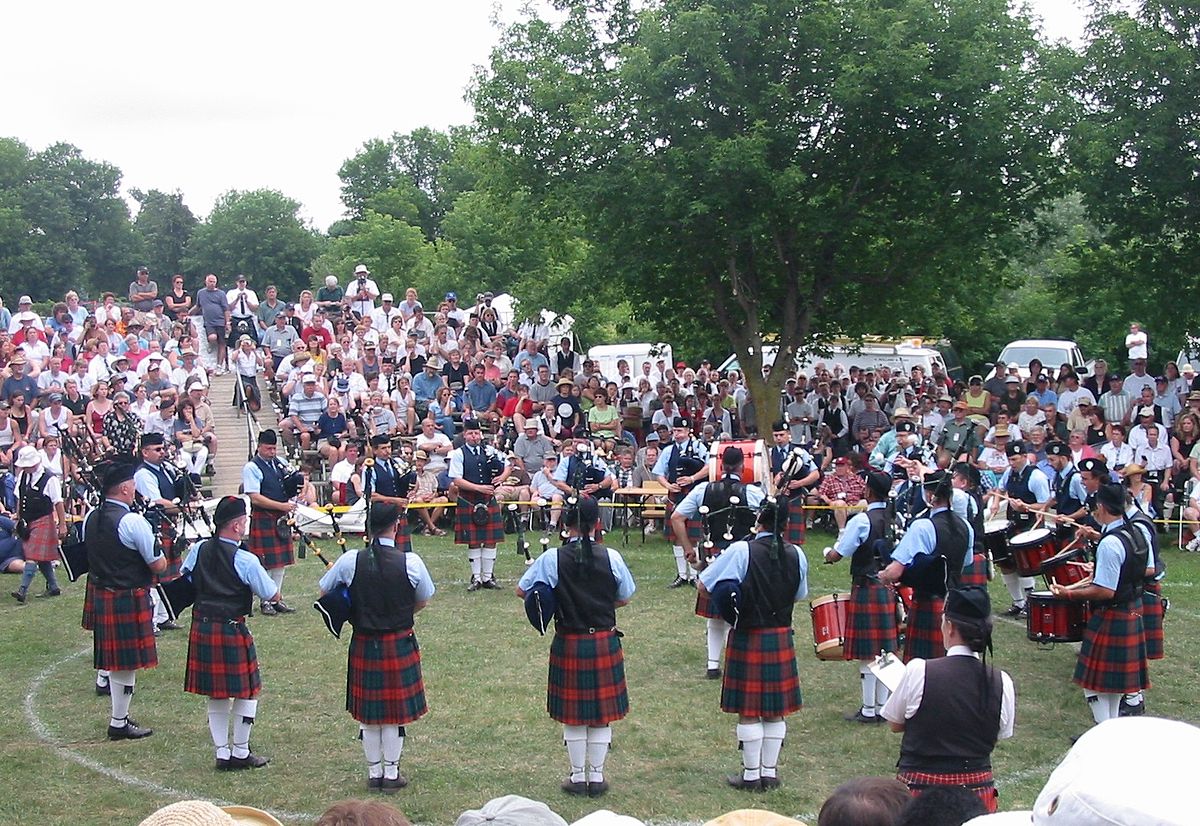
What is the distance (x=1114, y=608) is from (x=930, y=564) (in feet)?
3.36

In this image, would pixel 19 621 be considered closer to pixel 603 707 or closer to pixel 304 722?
pixel 304 722

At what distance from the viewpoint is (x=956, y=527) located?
7.47 meters

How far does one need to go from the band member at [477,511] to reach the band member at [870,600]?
458 cm

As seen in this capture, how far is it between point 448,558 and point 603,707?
6770 millimetres

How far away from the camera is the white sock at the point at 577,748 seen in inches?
258

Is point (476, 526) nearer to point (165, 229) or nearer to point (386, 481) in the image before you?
point (386, 481)

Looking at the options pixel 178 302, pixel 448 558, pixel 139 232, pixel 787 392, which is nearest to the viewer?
pixel 448 558

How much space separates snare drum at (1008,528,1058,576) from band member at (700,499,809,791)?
8.80 ft

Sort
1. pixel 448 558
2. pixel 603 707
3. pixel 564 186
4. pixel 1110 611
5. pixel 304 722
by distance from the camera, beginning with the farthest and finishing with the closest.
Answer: pixel 564 186 → pixel 448 558 → pixel 304 722 → pixel 1110 611 → pixel 603 707

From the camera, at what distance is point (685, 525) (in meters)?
10.8

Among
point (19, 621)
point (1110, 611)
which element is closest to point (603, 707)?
point (1110, 611)

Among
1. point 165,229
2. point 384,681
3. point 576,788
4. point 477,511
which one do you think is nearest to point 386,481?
point 477,511

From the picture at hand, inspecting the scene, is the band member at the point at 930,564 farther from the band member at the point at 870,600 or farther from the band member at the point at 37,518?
the band member at the point at 37,518

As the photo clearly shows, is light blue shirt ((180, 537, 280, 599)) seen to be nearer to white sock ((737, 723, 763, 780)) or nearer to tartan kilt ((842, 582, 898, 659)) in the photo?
white sock ((737, 723, 763, 780))
